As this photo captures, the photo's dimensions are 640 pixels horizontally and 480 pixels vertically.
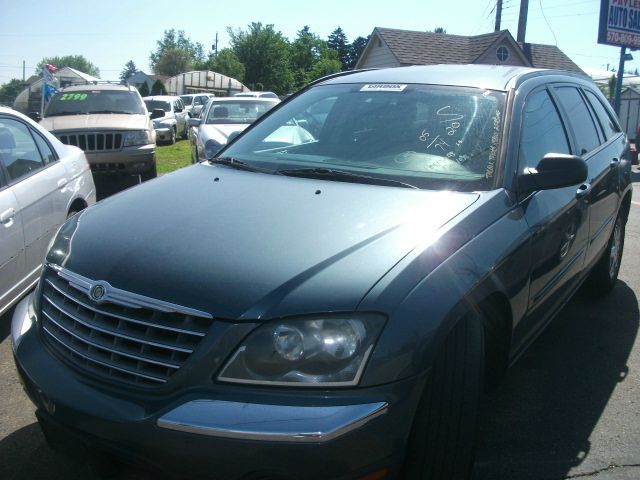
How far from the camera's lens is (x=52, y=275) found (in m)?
2.50

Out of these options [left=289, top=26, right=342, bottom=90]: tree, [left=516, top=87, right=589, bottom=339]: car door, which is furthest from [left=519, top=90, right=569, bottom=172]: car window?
[left=289, top=26, right=342, bottom=90]: tree

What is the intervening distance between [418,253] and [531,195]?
1.04m

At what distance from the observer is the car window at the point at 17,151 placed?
4246mm

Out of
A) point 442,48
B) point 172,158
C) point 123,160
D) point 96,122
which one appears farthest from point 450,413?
point 442,48

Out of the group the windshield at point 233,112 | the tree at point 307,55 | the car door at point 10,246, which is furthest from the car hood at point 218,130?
the tree at point 307,55

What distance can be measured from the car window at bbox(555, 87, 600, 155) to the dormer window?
27853 millimetres

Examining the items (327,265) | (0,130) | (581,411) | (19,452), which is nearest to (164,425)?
(327,265)

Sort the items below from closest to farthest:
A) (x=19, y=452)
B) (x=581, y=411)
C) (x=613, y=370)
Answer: (x=19, y=452), (x=581, y=411), (x=613, y=370)

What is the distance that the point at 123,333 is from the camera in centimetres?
208

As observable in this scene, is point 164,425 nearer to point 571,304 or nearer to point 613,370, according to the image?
point 613,370

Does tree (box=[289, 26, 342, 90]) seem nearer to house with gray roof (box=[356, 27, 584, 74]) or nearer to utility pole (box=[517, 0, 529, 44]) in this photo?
house with gray roof (box=[356, 27, 584, 74])

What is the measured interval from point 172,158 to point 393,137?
40.4ft

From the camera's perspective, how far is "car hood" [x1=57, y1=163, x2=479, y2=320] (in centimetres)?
202

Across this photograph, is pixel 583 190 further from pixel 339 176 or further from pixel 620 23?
pixel 620 23
